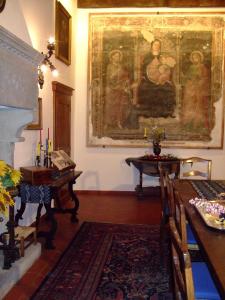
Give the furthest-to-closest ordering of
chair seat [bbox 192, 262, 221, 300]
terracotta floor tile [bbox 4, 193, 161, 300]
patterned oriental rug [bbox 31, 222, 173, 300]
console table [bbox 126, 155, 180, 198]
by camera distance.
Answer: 1. console table [bbox 126, 155, 180, 198]
2. terracotta floor tile [bbox 4, 193, 161, 300]
3. patterned oriental rug [bbox 31, 222, 173, 300]
4. chair seat [bbox 192, 262, 221, 300]

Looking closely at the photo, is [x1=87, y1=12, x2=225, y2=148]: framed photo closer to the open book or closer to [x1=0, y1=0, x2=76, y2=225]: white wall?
[x1=0, y1=0, x2=76, y2=225]: white wall

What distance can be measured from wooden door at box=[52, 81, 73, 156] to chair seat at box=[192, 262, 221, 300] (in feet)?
12.1

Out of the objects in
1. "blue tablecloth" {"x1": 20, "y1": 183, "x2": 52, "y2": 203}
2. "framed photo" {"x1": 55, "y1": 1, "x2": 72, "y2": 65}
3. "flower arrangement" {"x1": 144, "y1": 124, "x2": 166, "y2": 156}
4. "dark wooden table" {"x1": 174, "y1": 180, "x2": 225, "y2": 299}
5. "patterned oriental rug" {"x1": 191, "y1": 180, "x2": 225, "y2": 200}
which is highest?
"framed photo" {"x1": 55, "y1": 1, "x2": 72, "y2": 65}

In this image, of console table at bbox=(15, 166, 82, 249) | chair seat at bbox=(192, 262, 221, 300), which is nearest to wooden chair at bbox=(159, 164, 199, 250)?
chair seat at bbox=(192, 262, 221, 300)

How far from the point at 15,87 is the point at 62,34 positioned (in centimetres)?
315

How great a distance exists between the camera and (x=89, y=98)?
22.6 feet

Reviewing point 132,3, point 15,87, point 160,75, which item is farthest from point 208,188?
point 132,3

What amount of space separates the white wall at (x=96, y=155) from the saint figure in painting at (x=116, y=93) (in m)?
0.46

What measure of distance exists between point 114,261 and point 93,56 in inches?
173

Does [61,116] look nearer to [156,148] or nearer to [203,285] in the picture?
[156,148]

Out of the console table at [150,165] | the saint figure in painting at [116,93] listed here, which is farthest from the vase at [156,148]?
the saint figure in painting at [116,93]

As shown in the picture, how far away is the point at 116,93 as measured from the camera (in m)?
6.84

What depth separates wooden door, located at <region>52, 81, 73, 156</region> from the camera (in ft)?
18.1

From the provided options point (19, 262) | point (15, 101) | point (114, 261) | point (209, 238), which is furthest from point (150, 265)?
point (15, 101)
